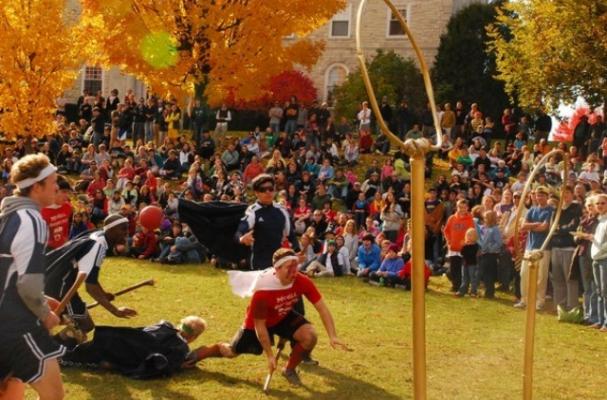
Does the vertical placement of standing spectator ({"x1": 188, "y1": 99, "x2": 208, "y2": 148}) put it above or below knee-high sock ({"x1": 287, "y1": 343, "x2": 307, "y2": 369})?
above

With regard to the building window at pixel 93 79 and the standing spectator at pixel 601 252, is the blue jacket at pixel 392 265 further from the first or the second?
the building window at pixel 93 79

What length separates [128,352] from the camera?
29.7ft

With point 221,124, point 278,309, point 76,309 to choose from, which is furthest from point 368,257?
point 221,124

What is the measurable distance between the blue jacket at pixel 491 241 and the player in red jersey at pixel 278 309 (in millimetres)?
7120

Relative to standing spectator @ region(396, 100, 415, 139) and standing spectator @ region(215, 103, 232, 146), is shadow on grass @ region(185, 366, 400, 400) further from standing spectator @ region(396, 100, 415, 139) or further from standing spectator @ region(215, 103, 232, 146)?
standing spectator @ region(215, 103, 232, 146)

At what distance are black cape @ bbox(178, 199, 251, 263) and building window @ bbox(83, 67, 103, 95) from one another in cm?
3444

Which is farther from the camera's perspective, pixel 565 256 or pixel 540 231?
pixel 565 256

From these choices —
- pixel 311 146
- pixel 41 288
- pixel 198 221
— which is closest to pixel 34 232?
pixel 41 288

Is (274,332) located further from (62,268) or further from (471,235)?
(471,235)

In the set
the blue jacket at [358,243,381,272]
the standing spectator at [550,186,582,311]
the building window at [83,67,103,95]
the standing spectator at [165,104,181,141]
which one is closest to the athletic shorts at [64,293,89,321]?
the standing spectator at [550,186,582,311]

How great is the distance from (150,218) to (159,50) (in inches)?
438

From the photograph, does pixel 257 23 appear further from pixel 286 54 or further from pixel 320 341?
pixel 320 341

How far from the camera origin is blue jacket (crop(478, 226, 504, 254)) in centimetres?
1548

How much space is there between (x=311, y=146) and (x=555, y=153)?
74.0 ft
